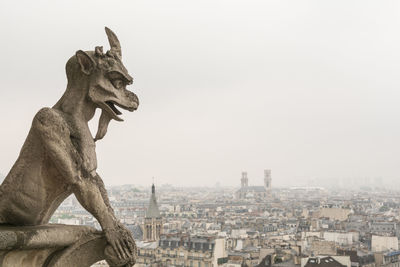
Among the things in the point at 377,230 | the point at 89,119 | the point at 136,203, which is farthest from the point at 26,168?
the point at 136,203

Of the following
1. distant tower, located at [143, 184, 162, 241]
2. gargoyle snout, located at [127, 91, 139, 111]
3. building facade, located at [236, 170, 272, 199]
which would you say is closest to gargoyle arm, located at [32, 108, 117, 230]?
gargoyle snout, located at [127, 91, 139, 111]

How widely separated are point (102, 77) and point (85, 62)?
0.08 metres

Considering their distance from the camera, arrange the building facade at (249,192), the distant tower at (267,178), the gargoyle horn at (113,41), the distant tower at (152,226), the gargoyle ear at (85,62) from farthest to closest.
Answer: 1. the distant tower at (267,178)
2. the building facade at (249,192)
3. the distant tower at (152,226)
4. the gargoyle horn at (113,41)
5. the gargoyle ear at (85,62)

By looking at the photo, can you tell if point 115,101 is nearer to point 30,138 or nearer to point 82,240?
point 30,138

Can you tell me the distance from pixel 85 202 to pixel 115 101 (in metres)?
0.40

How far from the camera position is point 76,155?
2221 millimetres

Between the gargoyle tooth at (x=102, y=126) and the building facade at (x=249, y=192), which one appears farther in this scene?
the building facade at (x=249, y=192)

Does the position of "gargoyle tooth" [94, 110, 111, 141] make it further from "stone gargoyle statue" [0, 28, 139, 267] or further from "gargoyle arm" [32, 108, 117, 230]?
"gargoyle arm" [32, 108, 117, 230]

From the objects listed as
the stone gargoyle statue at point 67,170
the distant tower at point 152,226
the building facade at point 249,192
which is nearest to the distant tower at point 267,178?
the building facade at point 249,192

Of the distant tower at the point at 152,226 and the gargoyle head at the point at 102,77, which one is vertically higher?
the gargoyle head at the point at 102,77

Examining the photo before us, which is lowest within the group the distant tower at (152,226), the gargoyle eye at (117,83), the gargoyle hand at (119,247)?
the distant tower at (152,226)

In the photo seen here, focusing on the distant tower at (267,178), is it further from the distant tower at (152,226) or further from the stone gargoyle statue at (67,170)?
the stone gargoyle statue at (67,170)

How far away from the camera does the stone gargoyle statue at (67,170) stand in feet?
7.18

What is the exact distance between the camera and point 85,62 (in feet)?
7.70
